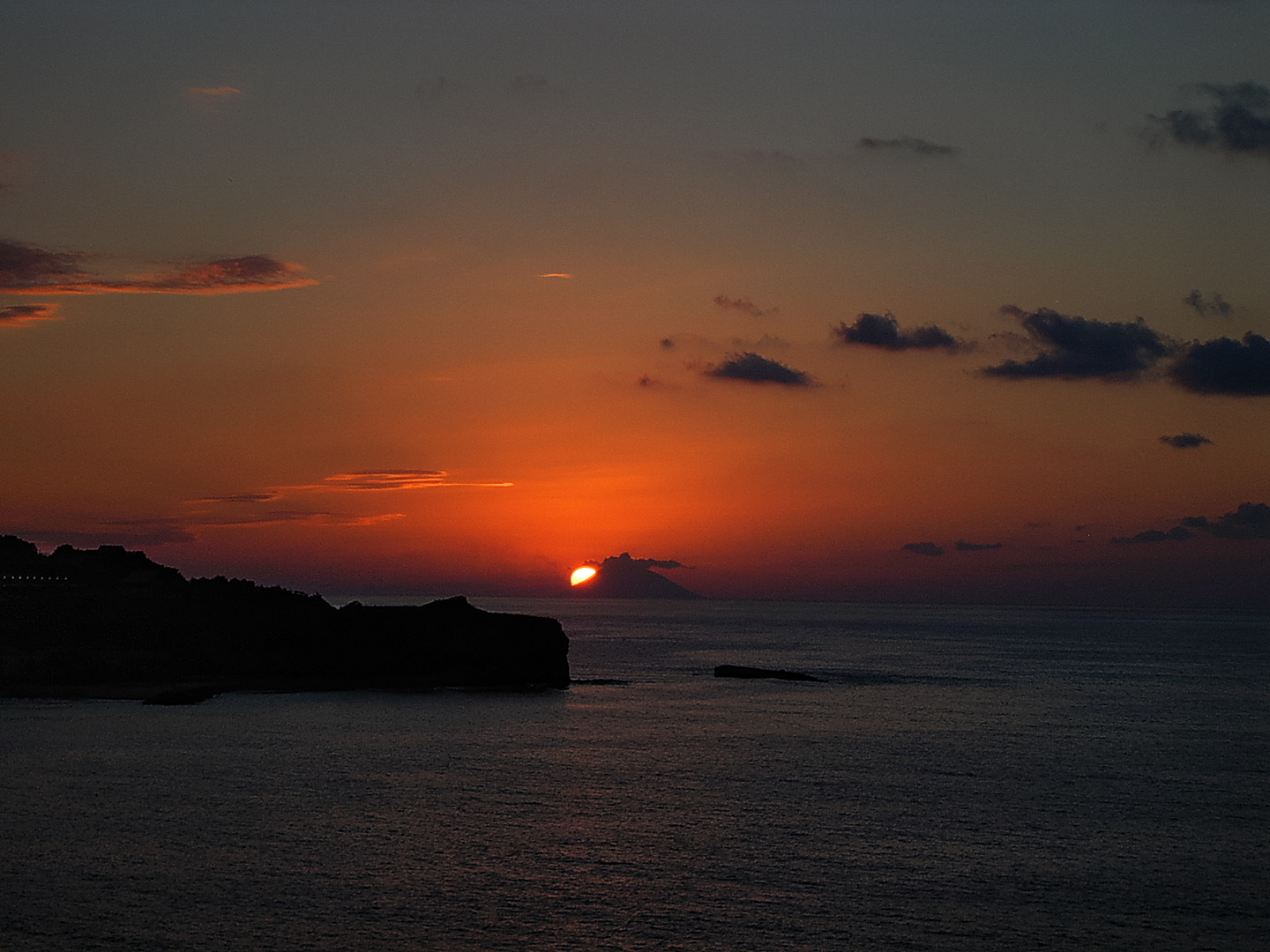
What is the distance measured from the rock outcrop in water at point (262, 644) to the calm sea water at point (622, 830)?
1972cm

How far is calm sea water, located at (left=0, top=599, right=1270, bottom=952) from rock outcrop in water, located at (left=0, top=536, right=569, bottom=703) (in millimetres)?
19724

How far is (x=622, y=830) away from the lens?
54.8 m

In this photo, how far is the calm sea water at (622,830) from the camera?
39969 millimetres

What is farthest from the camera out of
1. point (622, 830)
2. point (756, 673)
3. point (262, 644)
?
point (756, 673)

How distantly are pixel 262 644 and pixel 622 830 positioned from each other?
86240 mm

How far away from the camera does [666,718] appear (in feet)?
334

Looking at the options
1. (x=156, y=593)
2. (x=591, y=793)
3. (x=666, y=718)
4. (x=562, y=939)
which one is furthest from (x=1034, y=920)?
(x=156, y=593)

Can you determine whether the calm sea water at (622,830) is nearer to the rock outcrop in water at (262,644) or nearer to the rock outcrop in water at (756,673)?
the rock outcrop in water at (262,644)

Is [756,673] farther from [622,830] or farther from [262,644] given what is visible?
[622,830]

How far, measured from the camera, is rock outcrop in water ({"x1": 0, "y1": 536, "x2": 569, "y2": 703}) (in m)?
121

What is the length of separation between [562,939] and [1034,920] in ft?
57.4

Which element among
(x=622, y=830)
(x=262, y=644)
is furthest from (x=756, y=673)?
(x=622, y=830)

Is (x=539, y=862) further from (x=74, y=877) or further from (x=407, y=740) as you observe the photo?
(x=407, y=740)

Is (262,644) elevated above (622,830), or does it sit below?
above
